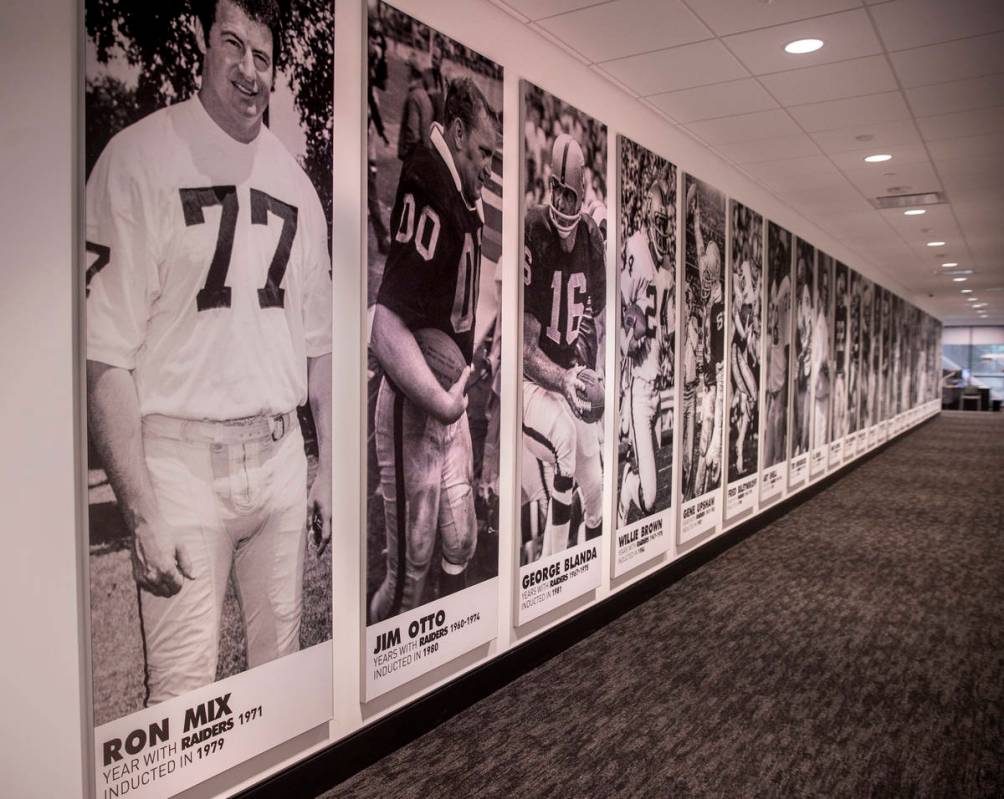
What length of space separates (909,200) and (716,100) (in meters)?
3.44

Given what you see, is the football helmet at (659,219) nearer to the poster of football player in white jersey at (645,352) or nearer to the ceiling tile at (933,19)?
the poster of football player in white jersey at (645,352)

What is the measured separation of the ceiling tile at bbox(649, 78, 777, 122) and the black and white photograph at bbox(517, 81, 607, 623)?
1.89 feet

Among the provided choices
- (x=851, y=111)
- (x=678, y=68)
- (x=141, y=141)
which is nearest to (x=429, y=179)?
(x=141, y=141)

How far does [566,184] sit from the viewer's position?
3580 mm

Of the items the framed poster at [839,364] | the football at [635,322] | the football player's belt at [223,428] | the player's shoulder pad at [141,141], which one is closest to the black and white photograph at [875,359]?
the framed poster at [839,364]

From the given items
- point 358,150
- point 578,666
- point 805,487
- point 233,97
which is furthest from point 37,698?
point 805,487

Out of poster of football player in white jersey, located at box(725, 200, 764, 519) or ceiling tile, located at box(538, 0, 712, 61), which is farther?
poster of football player in white jersey, located at box(725, 200, 764, 519)

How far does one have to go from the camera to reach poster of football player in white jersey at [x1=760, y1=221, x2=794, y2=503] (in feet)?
21.4

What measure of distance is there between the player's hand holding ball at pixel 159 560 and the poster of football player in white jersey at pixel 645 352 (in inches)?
103

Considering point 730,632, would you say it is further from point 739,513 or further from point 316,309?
point 316,309

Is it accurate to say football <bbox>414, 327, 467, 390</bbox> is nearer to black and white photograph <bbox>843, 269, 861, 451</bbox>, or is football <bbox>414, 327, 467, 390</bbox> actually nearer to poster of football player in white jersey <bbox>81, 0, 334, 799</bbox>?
poster of football player in white jersey <bbox>81, 0, 334, 799</bbox>

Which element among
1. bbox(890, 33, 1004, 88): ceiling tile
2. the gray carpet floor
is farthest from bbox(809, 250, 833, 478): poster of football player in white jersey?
bbox(890, 33, 1004, 88): ceiling tile

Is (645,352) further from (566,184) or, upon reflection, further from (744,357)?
(744,357)

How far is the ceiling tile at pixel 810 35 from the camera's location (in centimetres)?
318
